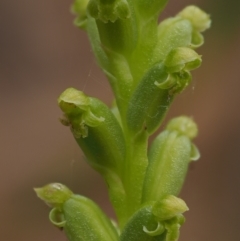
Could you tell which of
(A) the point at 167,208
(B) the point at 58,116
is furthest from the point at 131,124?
(B) the point at 58,116

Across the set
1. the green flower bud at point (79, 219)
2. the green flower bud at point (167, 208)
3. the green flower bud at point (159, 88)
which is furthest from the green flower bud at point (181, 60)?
the green flower bud at point (79, 219)

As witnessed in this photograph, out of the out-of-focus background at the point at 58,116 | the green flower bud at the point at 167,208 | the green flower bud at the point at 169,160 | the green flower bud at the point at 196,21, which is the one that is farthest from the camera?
the out-of-focus background at the point at 58,116

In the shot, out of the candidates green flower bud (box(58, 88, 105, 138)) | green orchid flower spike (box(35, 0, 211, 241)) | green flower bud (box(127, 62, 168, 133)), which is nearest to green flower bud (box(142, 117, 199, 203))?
green orchid flower spike (box(35, 0, 211, 241))

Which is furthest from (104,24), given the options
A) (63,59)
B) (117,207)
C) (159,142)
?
(63,59)

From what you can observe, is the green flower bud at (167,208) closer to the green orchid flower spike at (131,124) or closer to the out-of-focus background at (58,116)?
the green orchid flower spike at (131,124)

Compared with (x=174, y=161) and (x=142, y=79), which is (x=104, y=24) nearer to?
(x=142, y=79)

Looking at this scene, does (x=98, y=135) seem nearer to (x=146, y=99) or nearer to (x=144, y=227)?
(x=146, y=99)

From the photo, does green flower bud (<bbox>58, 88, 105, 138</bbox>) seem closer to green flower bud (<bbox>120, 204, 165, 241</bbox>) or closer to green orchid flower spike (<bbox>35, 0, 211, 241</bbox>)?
green orchid flower spike (<bbox>35, 0, 211, 241</bbox>)
